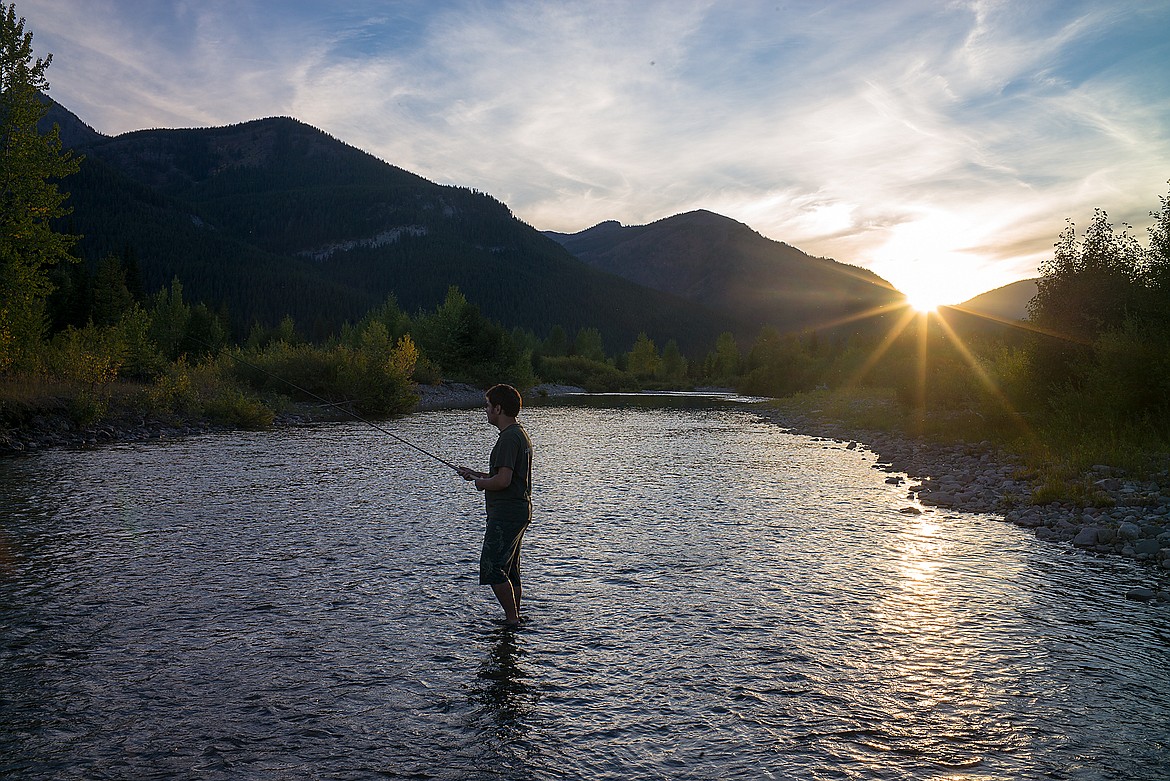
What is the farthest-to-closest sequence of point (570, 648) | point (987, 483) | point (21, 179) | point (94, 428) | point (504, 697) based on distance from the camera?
1. point (94, 428)
2. point (21, 179)
3. point (987, 483)
4. point (570, 648)
5. point (504, 697)

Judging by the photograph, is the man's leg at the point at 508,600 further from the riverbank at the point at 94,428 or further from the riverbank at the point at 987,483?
the riverbank at the point at 94,428

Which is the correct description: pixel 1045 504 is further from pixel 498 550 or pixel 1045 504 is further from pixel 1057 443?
pixel 498 550

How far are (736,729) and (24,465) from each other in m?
25.6

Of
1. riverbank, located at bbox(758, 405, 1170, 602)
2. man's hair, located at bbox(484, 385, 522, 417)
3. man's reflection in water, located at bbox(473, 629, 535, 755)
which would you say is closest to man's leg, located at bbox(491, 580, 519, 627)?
man's reflection in water, located at bbox(473, 629, 535, 755)

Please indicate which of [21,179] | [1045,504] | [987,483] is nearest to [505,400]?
[1045,504]

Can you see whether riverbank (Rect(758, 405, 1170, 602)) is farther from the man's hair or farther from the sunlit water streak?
the man's hair

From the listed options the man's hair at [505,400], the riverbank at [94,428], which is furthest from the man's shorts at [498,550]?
the riverbank at [94,428]

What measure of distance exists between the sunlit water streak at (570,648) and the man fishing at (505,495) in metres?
0.84

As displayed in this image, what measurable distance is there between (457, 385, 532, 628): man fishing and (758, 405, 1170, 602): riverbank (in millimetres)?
9491

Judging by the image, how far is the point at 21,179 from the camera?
27.5 m

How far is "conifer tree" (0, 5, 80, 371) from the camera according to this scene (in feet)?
89.7

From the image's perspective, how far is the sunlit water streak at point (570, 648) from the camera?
20.2 ft

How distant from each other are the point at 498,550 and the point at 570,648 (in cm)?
150

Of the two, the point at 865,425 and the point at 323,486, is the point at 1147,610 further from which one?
the point at 865,425
